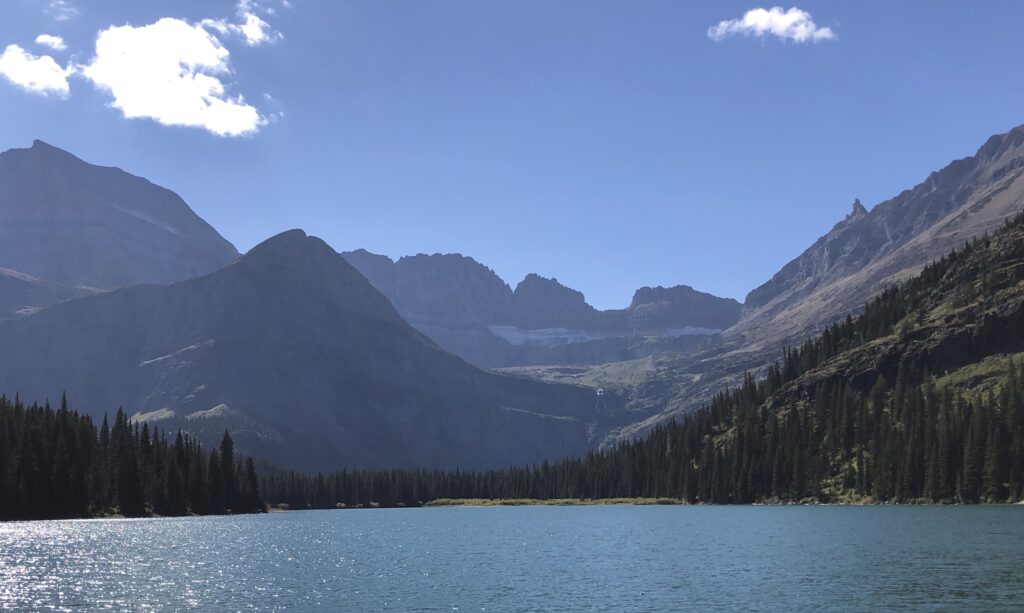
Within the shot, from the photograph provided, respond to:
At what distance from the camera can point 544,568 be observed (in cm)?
9781

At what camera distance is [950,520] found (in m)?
145

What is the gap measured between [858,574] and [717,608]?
22.6m

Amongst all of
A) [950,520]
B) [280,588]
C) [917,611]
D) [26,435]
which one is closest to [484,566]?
[280,588]

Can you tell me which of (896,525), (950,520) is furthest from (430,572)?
(950,520)

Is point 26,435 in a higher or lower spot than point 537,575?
higher

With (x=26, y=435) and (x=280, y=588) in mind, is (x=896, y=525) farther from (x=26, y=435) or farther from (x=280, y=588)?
(x=26, y=435)

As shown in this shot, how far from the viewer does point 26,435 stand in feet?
597

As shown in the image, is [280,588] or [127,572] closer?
[280,588]

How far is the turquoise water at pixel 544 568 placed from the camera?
72.9m

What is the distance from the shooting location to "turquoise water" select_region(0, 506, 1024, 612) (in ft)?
239

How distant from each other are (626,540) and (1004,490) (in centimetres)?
9595

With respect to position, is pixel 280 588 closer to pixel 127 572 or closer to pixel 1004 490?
pixel 127 572

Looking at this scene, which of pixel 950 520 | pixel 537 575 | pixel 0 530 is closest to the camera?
pixel 537 575

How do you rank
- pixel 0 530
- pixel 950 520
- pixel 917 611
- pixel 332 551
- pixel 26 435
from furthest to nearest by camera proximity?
pixel 26 435 → pixel 0 530 → pixel 950 520 → pixel 332 551 → pixel 917 611
